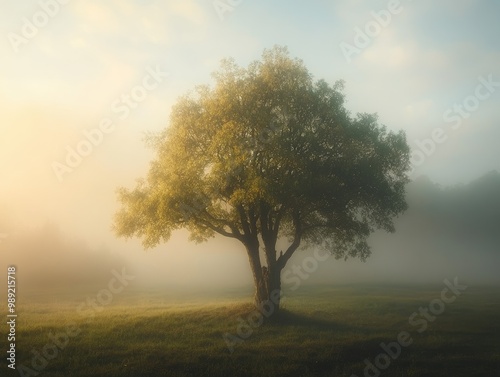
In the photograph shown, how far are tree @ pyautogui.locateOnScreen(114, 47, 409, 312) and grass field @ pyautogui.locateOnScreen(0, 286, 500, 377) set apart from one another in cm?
579

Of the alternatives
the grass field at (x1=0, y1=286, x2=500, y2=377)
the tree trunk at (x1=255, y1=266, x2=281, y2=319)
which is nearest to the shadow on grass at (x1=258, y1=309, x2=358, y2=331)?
the grass field at (x1=0, y1=286, x2=500, y2=377)

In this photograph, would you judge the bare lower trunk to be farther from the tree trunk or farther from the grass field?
the grass field

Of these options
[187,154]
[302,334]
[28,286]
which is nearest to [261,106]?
[187,154]

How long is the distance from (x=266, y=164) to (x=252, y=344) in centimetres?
1405

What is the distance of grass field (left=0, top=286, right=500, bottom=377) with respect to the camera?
1842 cm

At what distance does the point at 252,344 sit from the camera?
2309 centimetres

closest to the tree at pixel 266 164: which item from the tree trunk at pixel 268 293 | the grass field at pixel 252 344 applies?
the tree trunk at pixel 268 293

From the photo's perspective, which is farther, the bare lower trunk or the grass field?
the bare lower trunk

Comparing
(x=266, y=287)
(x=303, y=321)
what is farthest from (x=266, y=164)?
(x=303, y=321)

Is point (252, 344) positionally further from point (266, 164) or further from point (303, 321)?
point (266, 164)

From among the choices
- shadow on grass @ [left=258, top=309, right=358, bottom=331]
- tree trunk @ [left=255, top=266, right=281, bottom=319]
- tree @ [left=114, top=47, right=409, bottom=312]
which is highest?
tree @ [left=114, top=47, right=409, bottom=312]

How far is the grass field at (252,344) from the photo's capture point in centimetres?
1842

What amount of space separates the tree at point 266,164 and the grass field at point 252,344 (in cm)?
579

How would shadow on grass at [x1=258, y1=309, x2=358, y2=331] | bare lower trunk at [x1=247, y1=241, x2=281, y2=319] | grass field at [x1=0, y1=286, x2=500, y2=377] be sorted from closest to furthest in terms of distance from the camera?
grass field at [x1=0, y1=286, x2=500, y2=377] < shadow on grass at [x1=258, y1=309, x2=358, y2=331] < bare lower trunk at [x1=247, y1=241, x2=281, y2=319]
